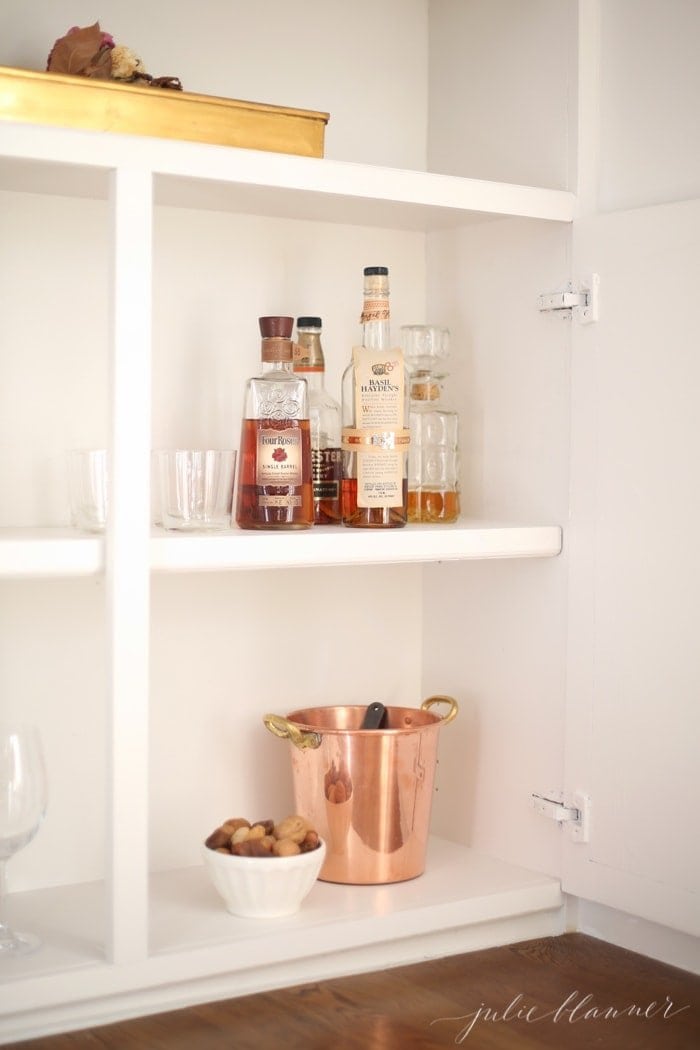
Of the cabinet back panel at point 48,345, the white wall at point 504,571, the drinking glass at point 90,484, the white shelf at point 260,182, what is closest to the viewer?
the white shelf at point 260,182

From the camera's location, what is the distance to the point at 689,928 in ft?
4.88

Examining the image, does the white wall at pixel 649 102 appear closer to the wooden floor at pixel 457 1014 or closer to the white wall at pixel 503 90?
the white wall at pixel 503 90

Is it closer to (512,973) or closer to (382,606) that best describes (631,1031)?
(512,973)

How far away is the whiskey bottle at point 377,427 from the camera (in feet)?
5.23

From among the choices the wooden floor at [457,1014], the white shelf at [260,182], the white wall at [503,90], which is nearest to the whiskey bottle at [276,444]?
the white shelf at [260,182]

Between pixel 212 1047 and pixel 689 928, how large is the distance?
21.9 inches

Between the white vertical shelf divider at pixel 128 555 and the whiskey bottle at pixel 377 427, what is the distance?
339mm

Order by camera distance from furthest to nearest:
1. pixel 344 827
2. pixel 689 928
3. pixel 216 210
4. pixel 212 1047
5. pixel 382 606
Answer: pixel 382 606 < pixel 216 210 < pixel 344 827 < pixel 689 928 < pixel 212 1047

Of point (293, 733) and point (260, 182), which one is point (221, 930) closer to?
point (293, 733)

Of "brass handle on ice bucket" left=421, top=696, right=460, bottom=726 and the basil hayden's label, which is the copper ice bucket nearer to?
"brass handle on ice bucket" left=421, top=696, right=460, bottom=726

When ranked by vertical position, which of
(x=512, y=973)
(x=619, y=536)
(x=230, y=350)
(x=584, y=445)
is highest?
(x=230, y=350)

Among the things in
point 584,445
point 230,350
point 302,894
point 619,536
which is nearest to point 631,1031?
point 302,894

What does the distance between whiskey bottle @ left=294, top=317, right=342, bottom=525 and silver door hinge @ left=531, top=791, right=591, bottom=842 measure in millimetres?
443

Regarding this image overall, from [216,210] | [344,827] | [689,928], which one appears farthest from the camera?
[216,210]
